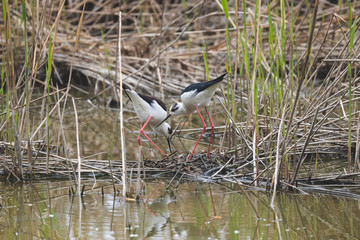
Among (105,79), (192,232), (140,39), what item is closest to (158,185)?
(192,232)

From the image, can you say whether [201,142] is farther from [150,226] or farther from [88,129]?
[150,226]

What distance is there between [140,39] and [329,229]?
228 inches

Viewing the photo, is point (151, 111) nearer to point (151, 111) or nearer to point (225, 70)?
point (151, 111)

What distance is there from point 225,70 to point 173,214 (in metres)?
5.06

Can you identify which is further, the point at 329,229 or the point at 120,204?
the point at 120,204

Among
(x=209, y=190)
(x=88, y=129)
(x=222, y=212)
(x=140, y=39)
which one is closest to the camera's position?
(x=222, y=212)

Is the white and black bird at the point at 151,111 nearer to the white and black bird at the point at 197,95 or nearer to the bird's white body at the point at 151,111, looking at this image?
the bird's white body at the point at 151,111

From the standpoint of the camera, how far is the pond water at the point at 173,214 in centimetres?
275

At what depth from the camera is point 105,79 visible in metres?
7.57

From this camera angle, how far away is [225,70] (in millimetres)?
7930

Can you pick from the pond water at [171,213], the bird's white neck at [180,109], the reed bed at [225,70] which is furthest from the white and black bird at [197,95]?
the pond water at [171,213]

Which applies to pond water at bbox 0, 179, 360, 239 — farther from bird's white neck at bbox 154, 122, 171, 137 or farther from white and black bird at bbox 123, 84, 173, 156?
bird's white neck at bbox 154, 122, 171, 137

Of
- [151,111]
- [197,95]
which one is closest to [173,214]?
[197,95]

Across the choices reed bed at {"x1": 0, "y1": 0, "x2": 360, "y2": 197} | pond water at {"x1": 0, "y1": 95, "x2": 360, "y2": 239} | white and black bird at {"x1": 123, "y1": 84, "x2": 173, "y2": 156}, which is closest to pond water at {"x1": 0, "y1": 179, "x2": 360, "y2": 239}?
pond water at {"x1": 0, "y1": 95, "x2": 360, "y2": 239}
